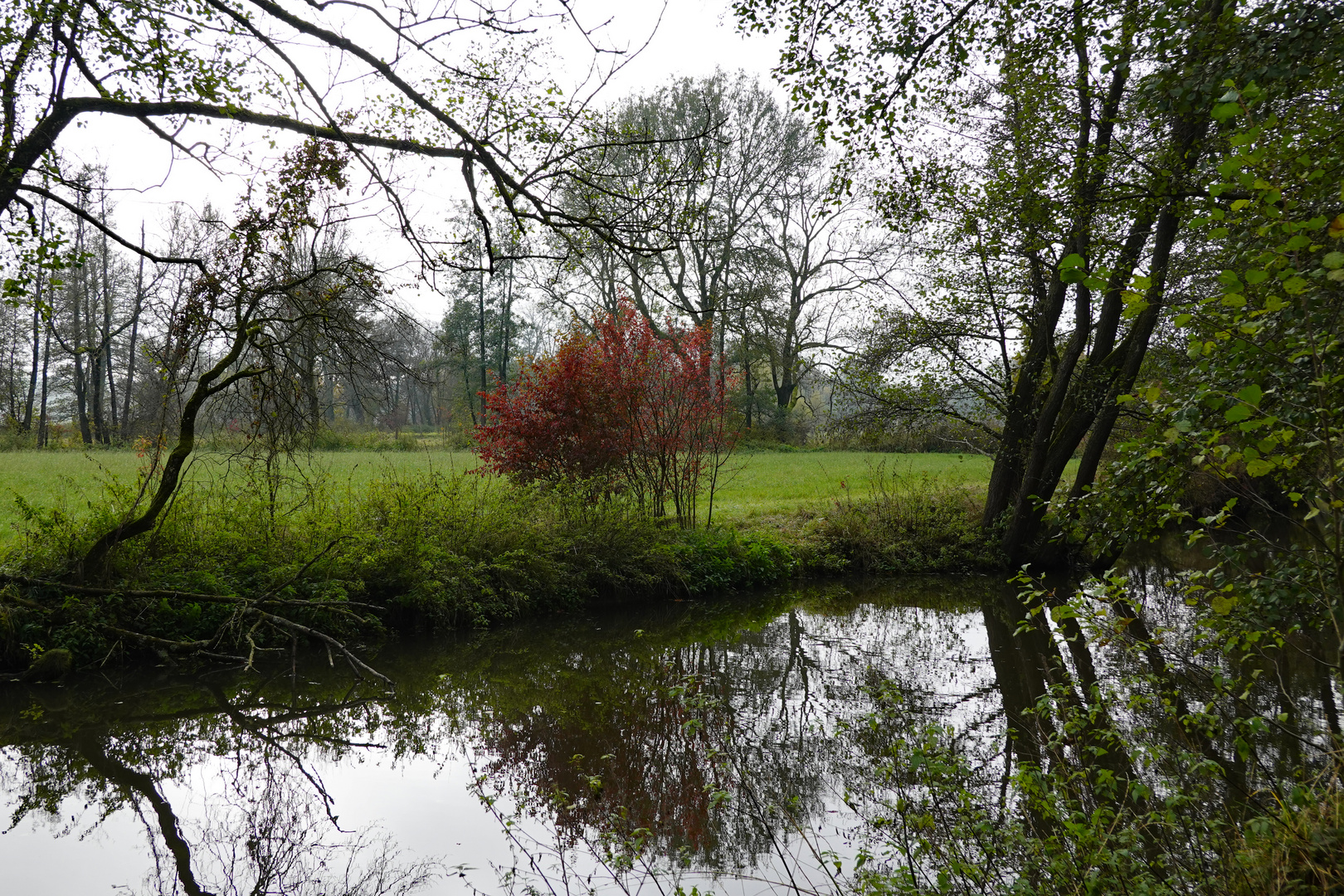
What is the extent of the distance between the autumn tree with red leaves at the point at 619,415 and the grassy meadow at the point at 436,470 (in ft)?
3.92

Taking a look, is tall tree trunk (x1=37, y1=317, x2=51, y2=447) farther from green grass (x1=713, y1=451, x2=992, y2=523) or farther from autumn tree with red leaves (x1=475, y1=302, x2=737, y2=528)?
autumn tree with red leaves (x1=475, y1=302, x2=737, y2=528)

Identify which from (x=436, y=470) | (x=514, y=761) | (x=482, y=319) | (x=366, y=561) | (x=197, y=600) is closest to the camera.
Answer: (x=514, y=761)

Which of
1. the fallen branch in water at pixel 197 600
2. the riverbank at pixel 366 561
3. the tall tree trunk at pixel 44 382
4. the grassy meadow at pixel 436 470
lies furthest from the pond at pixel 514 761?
the tall tree trunk at pixel 44 382

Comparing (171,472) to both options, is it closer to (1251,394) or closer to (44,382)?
(1251,394)

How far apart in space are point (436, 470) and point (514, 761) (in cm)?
1073

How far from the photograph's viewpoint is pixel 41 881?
3.65 metres

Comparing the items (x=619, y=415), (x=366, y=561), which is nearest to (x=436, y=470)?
(x=619, y=415)

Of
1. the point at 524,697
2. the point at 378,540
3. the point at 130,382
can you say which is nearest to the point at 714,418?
the point at 378,540

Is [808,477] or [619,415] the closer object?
[619,415]

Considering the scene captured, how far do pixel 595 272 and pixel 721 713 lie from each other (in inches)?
863

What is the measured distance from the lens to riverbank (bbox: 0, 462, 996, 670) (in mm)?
6496

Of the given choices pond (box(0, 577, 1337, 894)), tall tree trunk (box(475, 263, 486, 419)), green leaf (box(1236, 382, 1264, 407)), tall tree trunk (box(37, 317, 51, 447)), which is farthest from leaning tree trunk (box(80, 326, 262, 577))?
tall tree trunk (box(475, 263, 486, 419))

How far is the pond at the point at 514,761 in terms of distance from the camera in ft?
12.3

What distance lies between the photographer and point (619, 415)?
10789 millimetres
